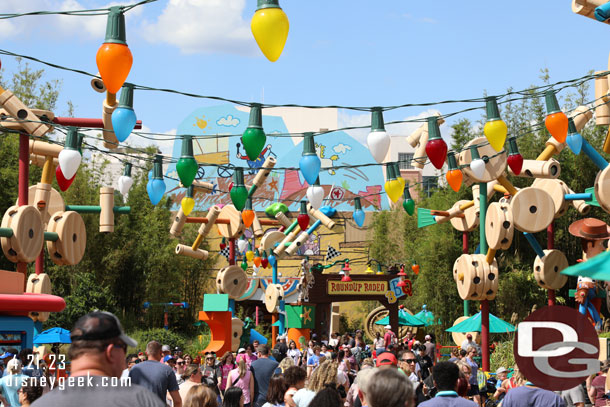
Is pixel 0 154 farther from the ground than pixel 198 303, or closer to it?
farther from the ground

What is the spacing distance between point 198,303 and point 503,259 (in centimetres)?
1644

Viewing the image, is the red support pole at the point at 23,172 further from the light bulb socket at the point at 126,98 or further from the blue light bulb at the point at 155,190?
the light bulb socket at the point at 126,98

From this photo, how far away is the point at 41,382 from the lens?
5.63m

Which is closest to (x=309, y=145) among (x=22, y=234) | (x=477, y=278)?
(x=22, y=234)

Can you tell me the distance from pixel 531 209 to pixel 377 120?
7.42m

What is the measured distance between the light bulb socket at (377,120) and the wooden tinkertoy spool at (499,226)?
7.39 meters

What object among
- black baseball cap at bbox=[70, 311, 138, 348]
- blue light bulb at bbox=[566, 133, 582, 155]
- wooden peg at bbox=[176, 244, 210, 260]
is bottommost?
black baseball cap at bbox=[70, 311, 138, 348]

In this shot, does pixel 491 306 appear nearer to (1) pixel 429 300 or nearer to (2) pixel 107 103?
(1) pixel 429 300

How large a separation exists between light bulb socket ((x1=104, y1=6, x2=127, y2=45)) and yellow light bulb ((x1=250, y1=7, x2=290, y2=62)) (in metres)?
1.21

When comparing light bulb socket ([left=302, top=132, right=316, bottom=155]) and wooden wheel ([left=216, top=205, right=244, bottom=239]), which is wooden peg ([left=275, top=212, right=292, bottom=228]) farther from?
light bulb socket ([left=302, top=132, right=316, bottom=155])

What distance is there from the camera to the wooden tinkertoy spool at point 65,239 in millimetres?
12250

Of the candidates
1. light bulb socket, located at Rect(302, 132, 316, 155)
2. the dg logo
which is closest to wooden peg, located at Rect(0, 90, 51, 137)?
light bulb socket, located at Rect(302, 132, 316, 155)

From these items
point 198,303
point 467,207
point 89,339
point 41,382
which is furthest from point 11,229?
point 198,303

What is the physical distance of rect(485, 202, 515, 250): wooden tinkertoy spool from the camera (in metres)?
15.7
